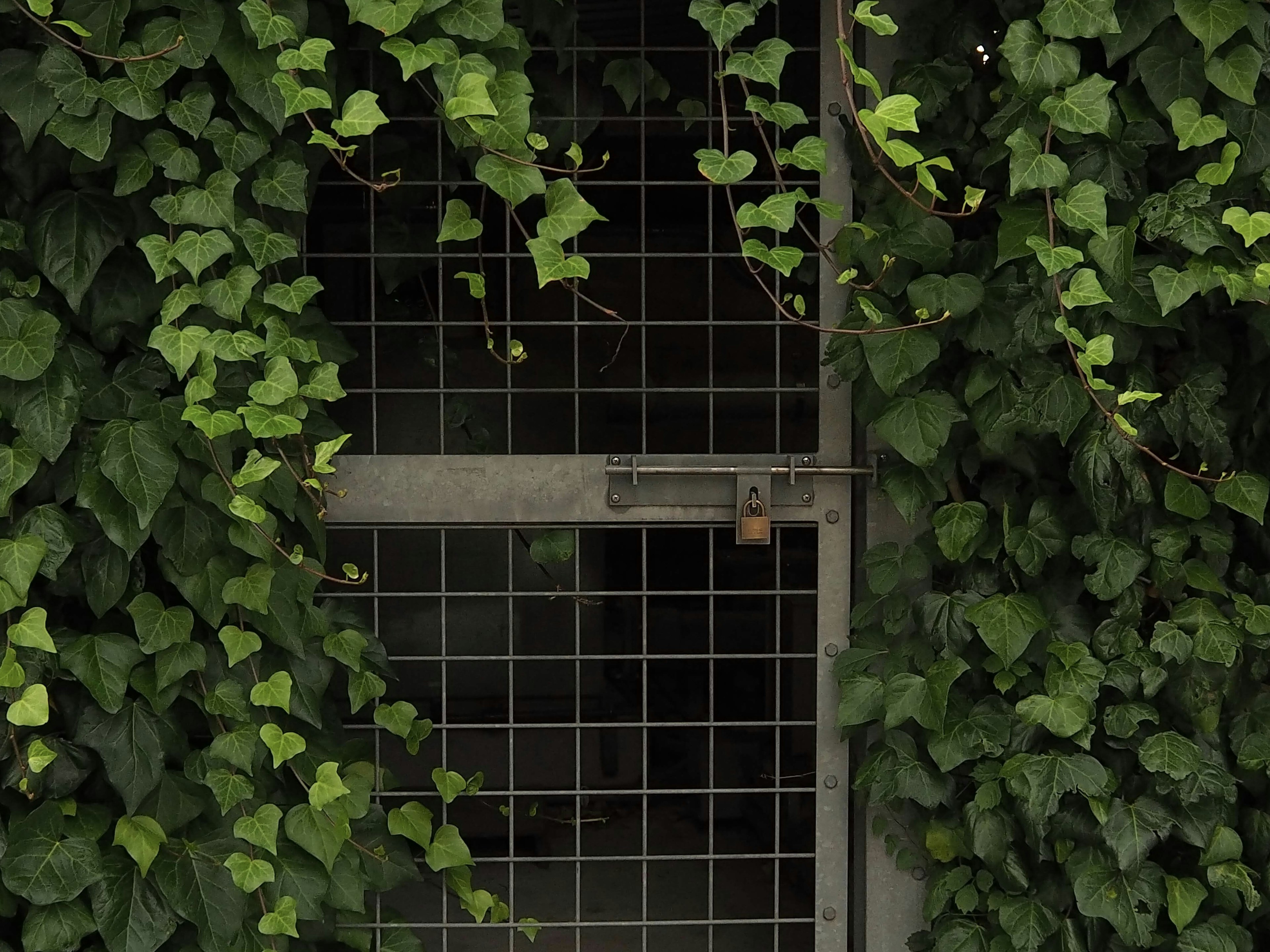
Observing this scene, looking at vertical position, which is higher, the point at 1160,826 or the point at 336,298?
the point at 336,298

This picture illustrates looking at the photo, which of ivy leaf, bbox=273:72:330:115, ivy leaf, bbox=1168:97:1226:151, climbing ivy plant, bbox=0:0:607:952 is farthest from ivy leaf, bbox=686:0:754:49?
ivy leaf, bbox=1168:97:1226:151

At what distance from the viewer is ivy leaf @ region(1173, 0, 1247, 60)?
167 cm

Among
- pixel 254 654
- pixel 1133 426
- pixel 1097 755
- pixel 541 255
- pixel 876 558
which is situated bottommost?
pixel 1097 755

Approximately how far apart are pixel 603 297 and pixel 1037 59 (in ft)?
2.44

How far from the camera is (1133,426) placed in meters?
1.80

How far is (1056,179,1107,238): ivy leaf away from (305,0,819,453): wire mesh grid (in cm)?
42

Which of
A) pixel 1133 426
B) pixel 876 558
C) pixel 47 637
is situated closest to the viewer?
pixel 47 637

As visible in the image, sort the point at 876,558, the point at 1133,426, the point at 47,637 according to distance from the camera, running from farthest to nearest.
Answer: the point at 876,558
the point at 1133,426
the point at 47,637

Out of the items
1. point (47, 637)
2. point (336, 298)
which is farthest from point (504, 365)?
point (47, 637)

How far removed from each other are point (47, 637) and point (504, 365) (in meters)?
0.79

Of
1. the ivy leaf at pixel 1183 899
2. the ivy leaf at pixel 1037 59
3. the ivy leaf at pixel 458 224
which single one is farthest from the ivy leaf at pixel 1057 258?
the ivy leaf at pixel 1183 899

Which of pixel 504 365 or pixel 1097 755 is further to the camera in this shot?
pixel 504 365

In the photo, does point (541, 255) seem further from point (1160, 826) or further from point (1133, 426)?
point (1160, 826)

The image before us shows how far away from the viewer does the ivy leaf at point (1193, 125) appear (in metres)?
1.70
